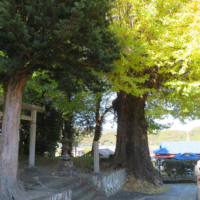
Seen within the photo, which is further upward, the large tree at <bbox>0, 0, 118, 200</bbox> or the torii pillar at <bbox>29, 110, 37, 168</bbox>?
the large tree at <bbox>0, 0, 118, 200</bbox>

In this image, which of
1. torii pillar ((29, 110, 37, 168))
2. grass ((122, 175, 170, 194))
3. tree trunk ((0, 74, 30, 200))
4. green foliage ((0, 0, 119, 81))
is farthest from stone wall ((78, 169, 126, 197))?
→ green foliage ((0, 0, 119, 81))

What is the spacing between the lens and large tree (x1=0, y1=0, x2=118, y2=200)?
15.0ft

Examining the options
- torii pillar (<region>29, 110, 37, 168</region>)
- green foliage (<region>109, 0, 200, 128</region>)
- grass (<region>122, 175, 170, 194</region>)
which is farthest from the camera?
torii pillar (<region>29, 110, 37, 168</region>)

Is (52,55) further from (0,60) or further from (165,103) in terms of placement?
(165,103)

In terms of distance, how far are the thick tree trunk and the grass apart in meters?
0.22

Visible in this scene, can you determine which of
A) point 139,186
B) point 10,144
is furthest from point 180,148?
point 10,144

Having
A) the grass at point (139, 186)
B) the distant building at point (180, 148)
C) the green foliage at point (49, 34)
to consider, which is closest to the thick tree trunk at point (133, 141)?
the grass at point (139, 186)

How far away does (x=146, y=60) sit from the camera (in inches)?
308

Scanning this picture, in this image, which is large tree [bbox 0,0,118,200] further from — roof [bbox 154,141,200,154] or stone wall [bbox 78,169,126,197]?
roof [bbox 154,141,200,154]

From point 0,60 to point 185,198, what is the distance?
7990 millimetres

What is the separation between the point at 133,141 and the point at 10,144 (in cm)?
638

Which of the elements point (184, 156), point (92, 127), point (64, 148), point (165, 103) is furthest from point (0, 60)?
point (92, 127)

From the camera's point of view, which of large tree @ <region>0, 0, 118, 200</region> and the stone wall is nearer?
large tree @ <region>0, 0, 118, 200</region>

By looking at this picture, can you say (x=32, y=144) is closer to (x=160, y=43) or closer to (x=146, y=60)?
(x=146, y=60)
